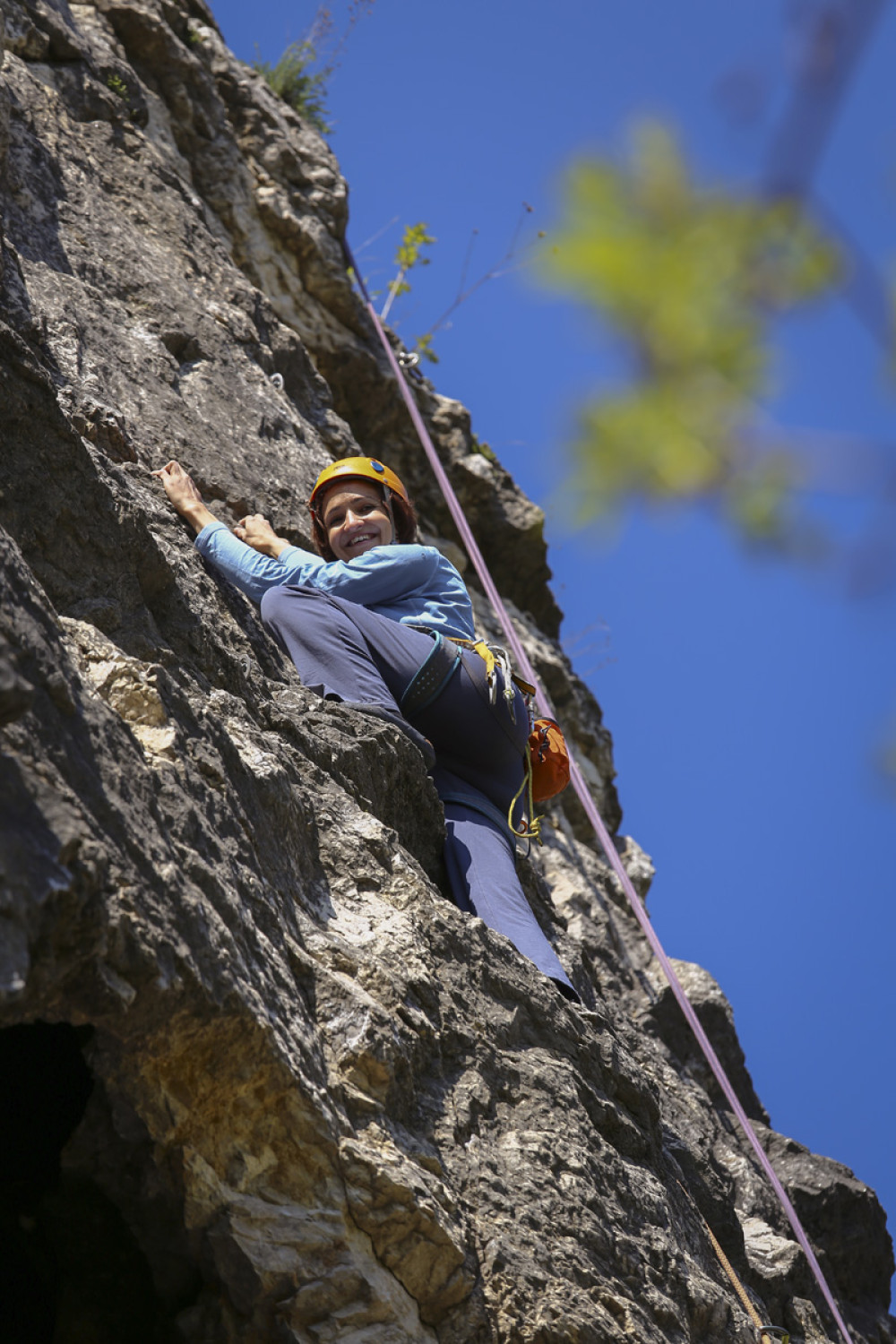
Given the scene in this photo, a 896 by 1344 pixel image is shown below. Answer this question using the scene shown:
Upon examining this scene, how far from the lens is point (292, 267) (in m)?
7.69

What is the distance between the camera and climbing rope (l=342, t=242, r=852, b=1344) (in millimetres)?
5188

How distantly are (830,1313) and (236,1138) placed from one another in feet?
12.4

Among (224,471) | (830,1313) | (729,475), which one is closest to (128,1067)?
(729,475)

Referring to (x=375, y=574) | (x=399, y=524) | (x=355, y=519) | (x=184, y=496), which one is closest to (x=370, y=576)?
(x=375, y=574)

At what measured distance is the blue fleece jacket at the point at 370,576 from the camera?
435 cm

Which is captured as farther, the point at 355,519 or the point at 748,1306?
the point at 355,519

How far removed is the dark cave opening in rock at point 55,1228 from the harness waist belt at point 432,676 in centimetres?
193

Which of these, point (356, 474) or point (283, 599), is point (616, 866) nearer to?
point (356, 474)

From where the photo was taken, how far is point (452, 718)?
13.9ft

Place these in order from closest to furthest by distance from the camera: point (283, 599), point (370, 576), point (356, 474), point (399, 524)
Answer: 1. point (283, 599)
2. point (370, 576)
3. point (356, 474)
4. point (399, 524)

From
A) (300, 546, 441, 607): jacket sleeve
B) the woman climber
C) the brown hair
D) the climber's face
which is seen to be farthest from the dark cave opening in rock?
the brown hair

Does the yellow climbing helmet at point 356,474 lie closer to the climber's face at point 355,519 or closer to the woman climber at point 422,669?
Answer: the climber's face at point 355,519

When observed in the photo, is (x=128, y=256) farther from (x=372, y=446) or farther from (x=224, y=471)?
(x=372, y=446)

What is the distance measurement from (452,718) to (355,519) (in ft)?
3.56
